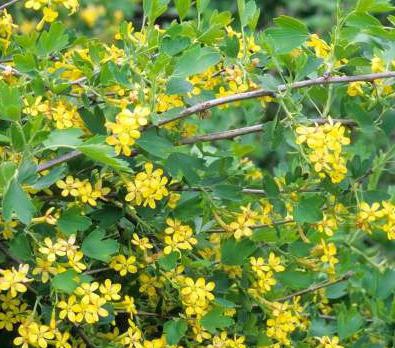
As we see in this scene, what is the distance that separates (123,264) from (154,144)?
0.20 meters

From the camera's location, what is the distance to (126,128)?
4.40ft

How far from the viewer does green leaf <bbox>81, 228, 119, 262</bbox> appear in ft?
4.66

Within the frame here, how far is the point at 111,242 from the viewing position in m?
1.44

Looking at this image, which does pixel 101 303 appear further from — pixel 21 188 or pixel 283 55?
pixel 283 55

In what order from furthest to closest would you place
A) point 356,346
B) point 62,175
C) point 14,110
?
point 356,346 < point 62,175 < point 14,110

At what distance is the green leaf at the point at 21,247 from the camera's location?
4.57 ft

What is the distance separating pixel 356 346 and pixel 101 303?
0.62 m

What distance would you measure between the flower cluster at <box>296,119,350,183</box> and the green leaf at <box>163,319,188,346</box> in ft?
1.04

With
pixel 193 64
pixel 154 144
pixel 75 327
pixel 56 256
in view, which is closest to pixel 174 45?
pixel 193 64

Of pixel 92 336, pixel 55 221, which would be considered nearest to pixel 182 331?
pixel 92 336

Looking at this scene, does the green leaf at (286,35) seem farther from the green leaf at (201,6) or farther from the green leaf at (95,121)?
the green leaf at (95,121)

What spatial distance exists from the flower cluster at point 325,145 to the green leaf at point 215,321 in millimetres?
265

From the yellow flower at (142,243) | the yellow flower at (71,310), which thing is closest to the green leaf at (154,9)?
the yellow flower at (142,243)

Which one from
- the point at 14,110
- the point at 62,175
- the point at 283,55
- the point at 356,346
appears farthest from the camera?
the point at 356,346
